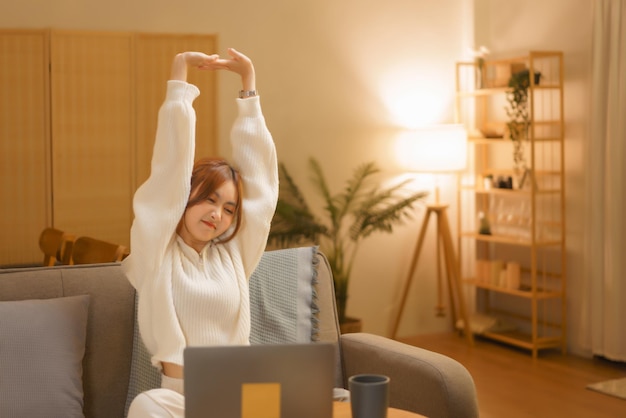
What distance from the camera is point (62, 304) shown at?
2.57 meters

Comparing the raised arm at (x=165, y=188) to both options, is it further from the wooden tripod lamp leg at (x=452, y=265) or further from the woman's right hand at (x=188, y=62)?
the wooden tripod lamp leg at (x=452, y=265)

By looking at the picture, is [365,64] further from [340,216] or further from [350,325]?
[350,325]

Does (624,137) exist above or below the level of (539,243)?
above

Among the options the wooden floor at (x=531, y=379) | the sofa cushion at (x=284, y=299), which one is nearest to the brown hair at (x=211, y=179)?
the sofa cushion at (x=284, y=299)

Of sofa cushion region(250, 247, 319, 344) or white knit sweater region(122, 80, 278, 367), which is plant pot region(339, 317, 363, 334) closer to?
sofa cushion region(250, 247, 319, 344)

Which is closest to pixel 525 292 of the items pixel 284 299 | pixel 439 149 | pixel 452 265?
pixel 452 265

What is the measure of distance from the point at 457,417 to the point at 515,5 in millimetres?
4240

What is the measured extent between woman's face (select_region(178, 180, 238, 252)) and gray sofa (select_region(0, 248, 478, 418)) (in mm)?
388

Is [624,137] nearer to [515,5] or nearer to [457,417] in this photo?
[515,5]

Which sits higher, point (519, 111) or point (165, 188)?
point (519, 111)

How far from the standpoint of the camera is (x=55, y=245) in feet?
15.3

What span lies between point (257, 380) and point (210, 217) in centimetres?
73

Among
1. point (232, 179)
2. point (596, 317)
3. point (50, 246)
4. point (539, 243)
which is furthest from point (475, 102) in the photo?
point (232, 179)

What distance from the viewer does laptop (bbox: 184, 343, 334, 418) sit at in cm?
177
